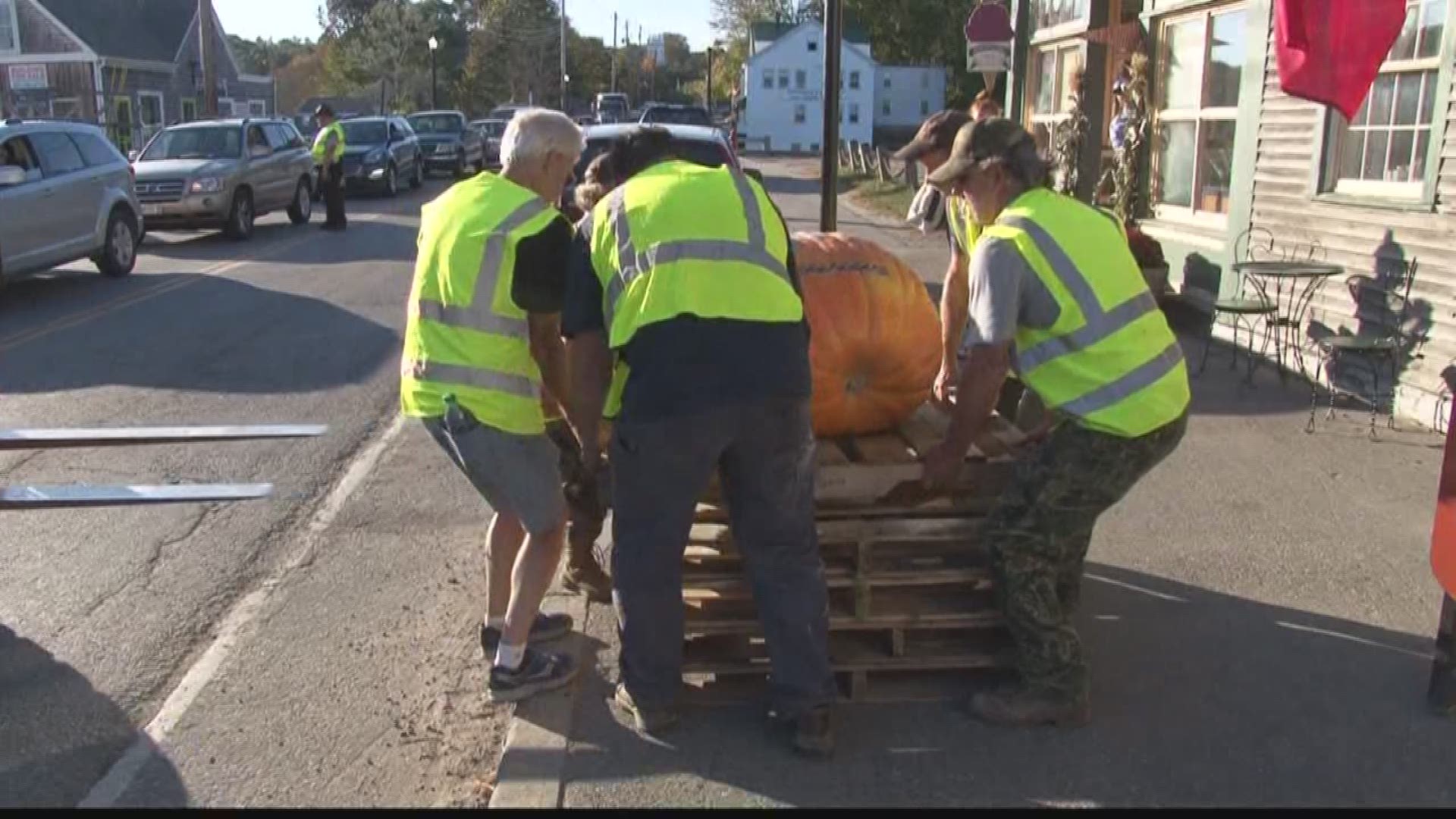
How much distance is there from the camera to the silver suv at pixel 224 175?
60.6 ft

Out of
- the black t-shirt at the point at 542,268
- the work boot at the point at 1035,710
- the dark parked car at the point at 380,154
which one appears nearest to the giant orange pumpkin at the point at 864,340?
the black t-shirt at the point at 542,268

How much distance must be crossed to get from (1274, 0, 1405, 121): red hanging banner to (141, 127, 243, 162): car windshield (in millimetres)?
16160

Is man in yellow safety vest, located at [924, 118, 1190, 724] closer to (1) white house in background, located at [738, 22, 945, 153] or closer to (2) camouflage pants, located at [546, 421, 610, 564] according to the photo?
(2) camouflage pants, located at [546, 421, 610, 564]

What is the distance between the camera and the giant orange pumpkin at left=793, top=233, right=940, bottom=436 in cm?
450

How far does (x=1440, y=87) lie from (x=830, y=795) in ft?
21.8

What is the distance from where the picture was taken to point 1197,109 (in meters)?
11.6

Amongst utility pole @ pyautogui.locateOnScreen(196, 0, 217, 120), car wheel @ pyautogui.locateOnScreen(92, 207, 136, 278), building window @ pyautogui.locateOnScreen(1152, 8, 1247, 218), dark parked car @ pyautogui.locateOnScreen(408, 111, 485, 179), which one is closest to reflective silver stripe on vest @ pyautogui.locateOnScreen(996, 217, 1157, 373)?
building window @ pyautogui.locateOnScreen(1152, 8, 1247, 218)

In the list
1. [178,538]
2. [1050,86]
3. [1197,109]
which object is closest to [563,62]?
[1050,86]

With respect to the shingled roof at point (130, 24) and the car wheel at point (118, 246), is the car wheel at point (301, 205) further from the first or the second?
the shingled roof at point (130, 24)

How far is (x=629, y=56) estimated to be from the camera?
121 meters

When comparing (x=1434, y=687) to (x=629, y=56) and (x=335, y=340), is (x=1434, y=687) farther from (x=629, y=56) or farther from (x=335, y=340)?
(x=629, y=56)
